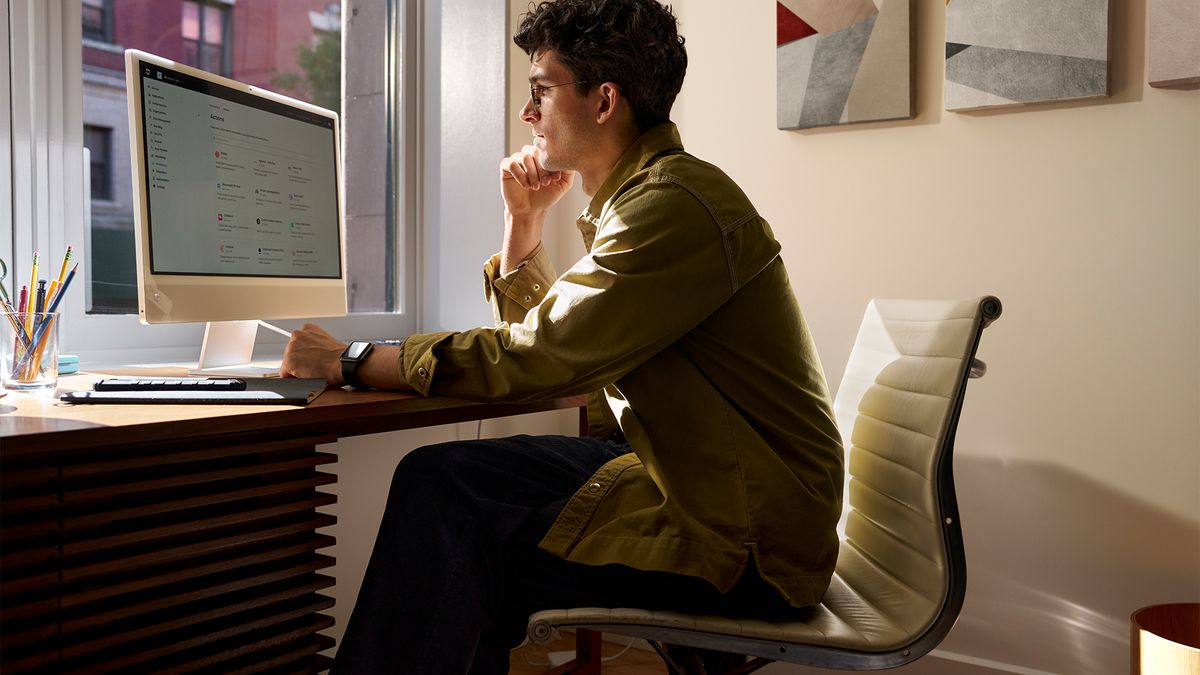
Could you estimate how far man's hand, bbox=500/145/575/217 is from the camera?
6.41 feet

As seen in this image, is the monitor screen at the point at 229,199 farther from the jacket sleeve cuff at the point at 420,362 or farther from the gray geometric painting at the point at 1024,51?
the gray geometric painting at the point at 1024,51

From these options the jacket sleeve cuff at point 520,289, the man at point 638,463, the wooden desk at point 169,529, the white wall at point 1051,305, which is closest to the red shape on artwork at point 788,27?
the white wall at point 1051,305

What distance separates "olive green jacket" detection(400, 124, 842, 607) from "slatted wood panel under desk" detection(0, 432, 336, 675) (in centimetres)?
27

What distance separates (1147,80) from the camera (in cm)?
192

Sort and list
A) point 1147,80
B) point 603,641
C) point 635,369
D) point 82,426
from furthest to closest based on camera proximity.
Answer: point 603,641, point 1147,80, point 635,369, point 82,426

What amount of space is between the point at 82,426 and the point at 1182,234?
182 cm

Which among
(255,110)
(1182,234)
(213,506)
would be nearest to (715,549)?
(213,506)

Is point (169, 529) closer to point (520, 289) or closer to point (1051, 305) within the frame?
point (520, 289)

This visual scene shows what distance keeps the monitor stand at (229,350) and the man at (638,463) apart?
393mm

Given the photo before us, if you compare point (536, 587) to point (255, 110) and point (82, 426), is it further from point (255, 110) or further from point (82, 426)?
point (255, 110)

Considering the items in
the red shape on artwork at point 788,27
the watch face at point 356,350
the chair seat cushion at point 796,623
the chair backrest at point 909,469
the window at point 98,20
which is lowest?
the chair seat cushion at point 796,623

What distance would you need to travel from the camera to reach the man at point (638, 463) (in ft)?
4.29

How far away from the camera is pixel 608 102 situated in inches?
63.6

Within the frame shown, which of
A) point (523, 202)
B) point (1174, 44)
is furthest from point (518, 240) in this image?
point (1174, 44)
